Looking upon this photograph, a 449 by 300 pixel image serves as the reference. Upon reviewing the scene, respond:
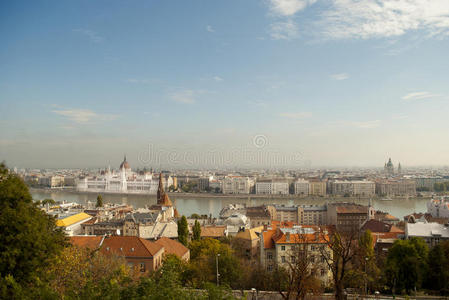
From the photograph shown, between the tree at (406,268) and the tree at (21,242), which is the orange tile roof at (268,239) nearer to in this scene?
the tree at (406,268)

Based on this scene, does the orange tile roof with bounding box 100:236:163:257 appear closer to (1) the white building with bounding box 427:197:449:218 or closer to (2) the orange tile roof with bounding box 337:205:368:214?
(2) the orange tile roof with bounding box 337:205:368:214

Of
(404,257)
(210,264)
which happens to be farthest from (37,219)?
(404,257)

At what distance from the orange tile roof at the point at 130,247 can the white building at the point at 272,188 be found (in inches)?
1175

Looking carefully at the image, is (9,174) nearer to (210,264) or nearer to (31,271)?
(31,271)

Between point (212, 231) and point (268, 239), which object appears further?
point (212, 231)

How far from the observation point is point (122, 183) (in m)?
37.9

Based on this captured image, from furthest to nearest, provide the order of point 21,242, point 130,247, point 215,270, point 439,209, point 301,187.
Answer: point 301,187 < point 439,209 < point 130,247 < point 215,270 < point 21,242

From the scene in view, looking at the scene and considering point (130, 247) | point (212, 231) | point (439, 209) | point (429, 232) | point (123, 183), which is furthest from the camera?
Answer: point (123, 183)

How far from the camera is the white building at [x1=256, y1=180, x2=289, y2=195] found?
3597 cm

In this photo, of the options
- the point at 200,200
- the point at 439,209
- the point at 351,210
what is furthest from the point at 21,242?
the point at 200,200

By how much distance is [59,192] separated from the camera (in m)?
37.9

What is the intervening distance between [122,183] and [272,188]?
14.8m

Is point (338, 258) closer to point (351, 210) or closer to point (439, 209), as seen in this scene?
point (351, 210)

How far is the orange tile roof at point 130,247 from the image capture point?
6.43 m
